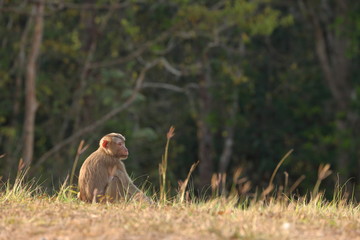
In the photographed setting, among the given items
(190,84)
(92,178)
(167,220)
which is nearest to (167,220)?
(167,220)

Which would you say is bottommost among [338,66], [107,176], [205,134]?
[205,134]

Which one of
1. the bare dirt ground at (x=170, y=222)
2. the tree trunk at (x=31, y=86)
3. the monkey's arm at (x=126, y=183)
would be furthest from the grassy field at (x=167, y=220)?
the tree trunk at (x=31, y=86)

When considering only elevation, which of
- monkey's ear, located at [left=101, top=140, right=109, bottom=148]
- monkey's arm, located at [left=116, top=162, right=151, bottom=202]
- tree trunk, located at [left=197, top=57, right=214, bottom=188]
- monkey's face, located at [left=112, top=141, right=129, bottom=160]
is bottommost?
tree trunk, located at [left=197, top=57, right=214, bottom=188]

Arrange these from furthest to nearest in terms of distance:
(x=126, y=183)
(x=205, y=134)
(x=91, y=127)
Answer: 1. (x=205, y=134)
2. (x=91, y=127)
3. (x=126, y=183)

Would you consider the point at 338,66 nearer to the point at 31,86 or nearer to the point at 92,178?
the point at 31,86

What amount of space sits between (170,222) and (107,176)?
2.04 metres

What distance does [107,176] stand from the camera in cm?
859

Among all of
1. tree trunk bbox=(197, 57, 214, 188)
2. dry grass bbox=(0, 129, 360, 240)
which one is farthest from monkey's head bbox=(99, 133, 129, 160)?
tree trunk bbox=(197, 57, 214, 188)

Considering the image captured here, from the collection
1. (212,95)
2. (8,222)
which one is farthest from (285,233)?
(212,95)

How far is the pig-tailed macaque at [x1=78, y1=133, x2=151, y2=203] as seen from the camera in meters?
8.44

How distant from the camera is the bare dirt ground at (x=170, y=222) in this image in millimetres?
6234

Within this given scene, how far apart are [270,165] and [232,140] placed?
1719mm

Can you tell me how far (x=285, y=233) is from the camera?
6.18 metres

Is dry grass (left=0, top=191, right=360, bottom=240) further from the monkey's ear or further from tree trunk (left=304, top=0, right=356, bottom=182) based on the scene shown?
tree trunk (left=304, top=0, right=356, bottom=182)
